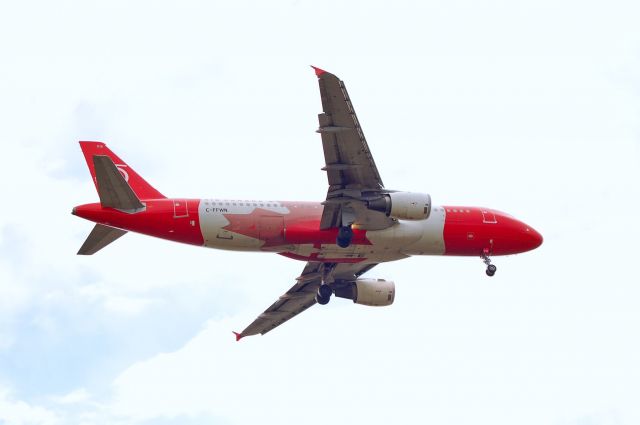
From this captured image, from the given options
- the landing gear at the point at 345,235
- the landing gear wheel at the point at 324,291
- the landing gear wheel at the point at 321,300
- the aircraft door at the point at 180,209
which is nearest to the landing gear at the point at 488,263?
the landing gear at the point at 345,235

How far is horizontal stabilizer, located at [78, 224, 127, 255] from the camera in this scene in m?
54.9

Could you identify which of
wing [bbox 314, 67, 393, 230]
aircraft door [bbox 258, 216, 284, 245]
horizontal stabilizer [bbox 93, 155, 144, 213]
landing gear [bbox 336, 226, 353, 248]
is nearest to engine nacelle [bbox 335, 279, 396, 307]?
wing [bbox 314, 67, 393, 230]

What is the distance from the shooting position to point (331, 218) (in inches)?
2191

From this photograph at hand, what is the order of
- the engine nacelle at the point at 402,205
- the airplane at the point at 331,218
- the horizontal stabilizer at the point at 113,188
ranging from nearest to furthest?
1. the horizontal stabilizer at the point at 113,188
2. the airplane at the point at 331,218
3. the engine nacelle at the point at 402,205

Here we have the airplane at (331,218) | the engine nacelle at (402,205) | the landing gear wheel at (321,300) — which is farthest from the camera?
the landing gear wheel at (321,300)

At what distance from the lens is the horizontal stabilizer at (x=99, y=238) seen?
5494 centimetres

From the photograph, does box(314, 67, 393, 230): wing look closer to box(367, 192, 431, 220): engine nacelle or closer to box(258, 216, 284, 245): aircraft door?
box(367, 192, 431, 220): engine nacelle

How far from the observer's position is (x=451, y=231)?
58812 millimetres

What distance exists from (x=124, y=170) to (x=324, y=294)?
506 inches

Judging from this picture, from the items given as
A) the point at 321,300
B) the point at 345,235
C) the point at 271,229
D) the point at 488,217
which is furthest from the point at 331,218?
the point at 488,217

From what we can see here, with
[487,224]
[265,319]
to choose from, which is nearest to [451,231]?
[487,224]

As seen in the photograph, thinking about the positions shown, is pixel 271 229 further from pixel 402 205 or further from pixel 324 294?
pixel 324 294

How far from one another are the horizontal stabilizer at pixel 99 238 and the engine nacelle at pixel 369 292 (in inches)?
543

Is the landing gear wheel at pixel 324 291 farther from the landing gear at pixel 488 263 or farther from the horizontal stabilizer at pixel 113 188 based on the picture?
the horizontal stabilizer at pixel 113 188
